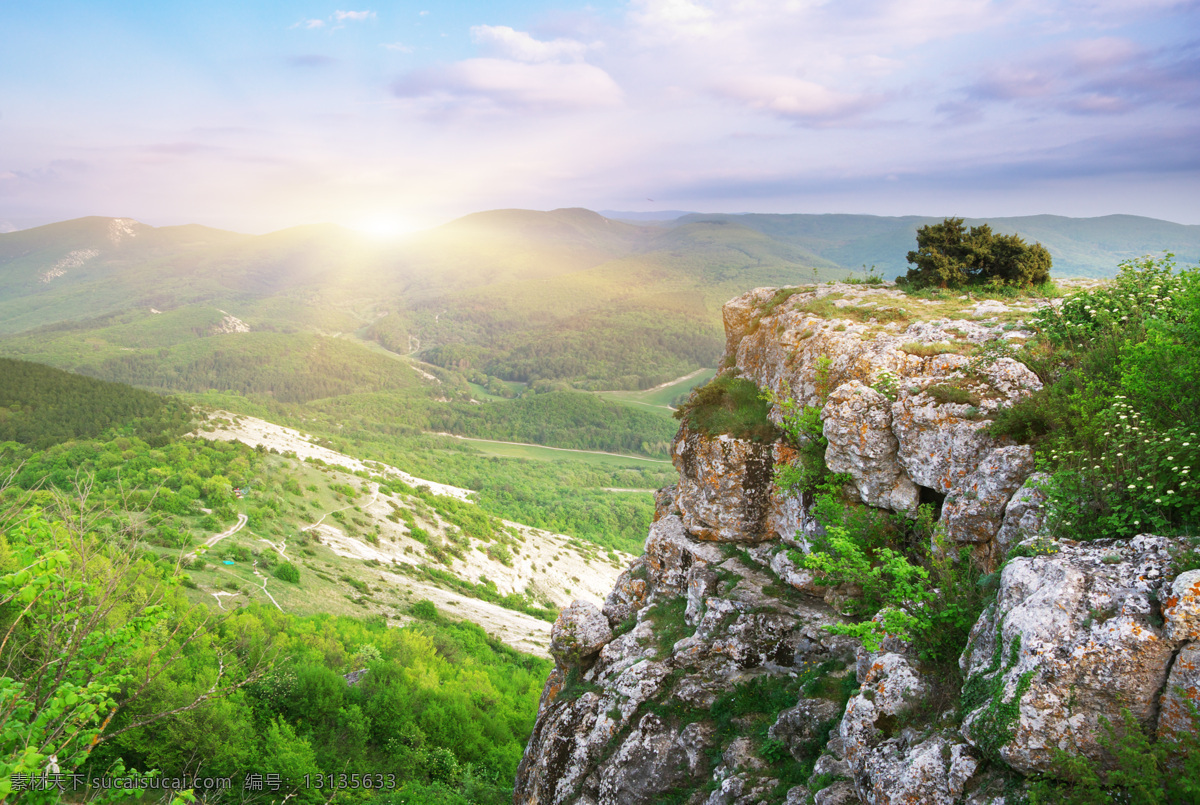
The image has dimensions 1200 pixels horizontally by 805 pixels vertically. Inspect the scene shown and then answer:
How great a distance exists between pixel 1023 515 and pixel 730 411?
34.1 ft

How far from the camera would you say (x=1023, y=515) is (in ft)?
28.6

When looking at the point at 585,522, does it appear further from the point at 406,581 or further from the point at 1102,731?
the point at 1102,731

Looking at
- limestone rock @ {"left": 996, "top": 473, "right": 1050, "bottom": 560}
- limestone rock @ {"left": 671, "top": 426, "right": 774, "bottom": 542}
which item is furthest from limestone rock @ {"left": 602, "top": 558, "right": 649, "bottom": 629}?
limestone rock @ {"left": 996, "top": 473, "right": 1050, "bottom": 560}

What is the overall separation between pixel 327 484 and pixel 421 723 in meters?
55.4

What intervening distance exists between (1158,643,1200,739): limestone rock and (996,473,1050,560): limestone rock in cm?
268

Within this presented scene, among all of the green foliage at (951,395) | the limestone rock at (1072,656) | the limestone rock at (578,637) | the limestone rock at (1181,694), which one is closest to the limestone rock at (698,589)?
the limestone rock at (578,637)

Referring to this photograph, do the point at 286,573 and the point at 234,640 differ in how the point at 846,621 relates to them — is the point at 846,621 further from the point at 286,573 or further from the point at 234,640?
the point at 286,573

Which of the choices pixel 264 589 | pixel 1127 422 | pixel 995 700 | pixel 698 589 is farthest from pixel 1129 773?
pixel 264 589

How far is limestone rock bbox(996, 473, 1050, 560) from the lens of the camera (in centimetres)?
837

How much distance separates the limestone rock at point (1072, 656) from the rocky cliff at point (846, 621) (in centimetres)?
2

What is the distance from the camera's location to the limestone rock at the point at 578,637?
1734 cm

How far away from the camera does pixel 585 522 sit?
115 m

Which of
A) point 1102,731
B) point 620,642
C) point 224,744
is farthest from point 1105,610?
point 224,744

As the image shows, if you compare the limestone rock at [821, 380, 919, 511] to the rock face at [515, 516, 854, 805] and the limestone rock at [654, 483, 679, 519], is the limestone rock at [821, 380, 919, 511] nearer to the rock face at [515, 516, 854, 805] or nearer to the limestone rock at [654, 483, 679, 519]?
the rock face at [515, 516, 854, 805]
